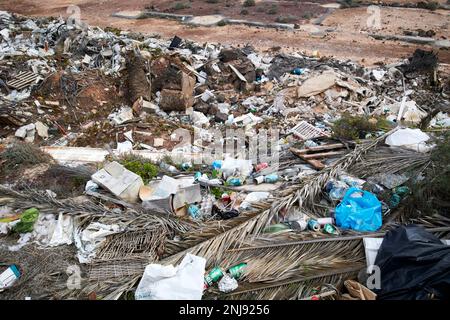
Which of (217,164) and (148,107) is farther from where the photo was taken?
(148,107)

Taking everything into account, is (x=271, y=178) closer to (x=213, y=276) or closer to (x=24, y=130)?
(x=213, y=276)

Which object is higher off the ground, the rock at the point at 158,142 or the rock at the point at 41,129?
the rock at the point at 41,129

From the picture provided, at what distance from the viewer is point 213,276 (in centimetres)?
350

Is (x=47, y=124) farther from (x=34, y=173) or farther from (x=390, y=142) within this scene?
(x=390, y=142)

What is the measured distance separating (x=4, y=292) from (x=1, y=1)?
23.1 metres

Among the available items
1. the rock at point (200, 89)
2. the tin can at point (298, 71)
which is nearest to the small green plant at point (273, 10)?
the tin can at point (298, 71)

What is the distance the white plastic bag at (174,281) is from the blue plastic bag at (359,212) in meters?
1.58

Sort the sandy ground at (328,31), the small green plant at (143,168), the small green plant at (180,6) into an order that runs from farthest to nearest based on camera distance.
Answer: the small green plant at (180,6) → the sandy ground at (328,31) → the small green plant at (143,168)

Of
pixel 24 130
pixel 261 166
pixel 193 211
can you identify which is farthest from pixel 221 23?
pixel 193 211

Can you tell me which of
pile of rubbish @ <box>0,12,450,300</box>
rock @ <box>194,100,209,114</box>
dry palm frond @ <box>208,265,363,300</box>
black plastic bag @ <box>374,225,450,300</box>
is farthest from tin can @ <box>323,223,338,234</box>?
rock @ <box>194,100,209,114</box>

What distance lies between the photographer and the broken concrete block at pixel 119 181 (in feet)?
14.9

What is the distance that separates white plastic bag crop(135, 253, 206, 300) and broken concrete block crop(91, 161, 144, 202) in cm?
129

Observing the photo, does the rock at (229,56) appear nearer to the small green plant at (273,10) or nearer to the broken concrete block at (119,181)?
the broken concrete block at (119,181)

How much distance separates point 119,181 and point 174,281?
1.76 meters
